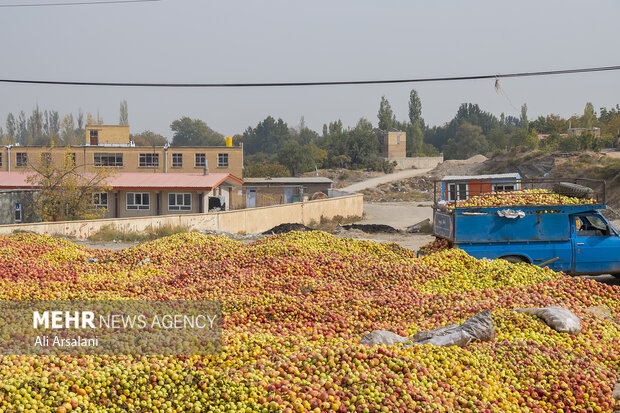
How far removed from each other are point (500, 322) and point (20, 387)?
684cm

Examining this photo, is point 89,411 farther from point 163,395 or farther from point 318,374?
point 318,374

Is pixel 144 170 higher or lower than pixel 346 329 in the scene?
higher

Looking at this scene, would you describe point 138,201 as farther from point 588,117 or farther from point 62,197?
point 588,117

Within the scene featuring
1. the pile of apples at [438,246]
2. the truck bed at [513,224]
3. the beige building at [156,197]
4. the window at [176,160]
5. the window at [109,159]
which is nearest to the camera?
the truck bed at [513,224]

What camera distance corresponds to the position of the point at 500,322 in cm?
993

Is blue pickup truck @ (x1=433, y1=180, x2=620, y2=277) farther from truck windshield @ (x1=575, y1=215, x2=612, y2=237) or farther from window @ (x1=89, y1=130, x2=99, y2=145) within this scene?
window @ (x1=89, y1=130, x2=99, y2=145)

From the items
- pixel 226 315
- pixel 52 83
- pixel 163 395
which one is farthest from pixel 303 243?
pixel 163 395

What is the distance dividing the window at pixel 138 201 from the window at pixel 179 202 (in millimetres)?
1595

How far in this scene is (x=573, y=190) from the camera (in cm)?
1645

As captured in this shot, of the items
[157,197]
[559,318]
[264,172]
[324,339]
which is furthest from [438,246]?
[264,172]

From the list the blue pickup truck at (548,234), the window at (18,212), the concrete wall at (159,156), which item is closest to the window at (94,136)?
the concrete wall at (159,156)

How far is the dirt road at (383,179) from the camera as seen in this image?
81.6 m

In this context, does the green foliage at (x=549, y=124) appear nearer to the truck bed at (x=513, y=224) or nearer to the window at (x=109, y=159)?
the window at (x=109, y=159)

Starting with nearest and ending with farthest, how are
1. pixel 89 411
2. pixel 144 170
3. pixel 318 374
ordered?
pixel 89 411
pixel 318 374
pixel 144 170
